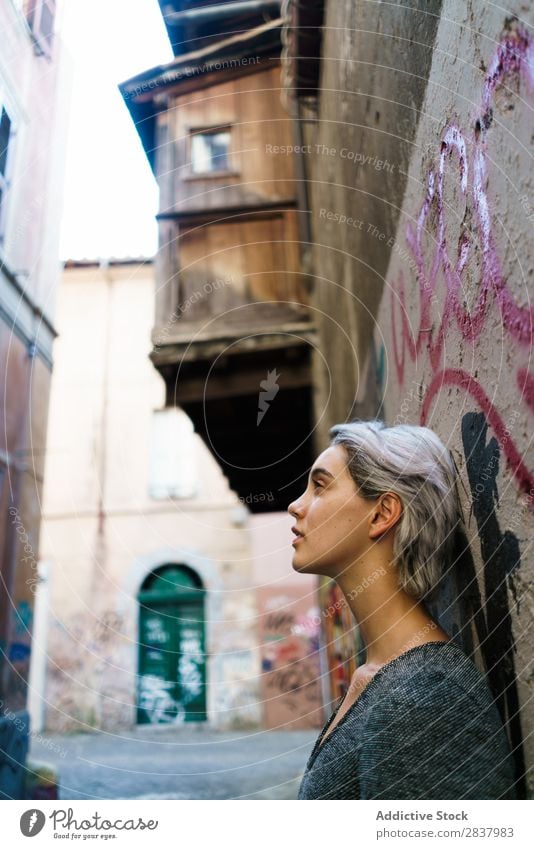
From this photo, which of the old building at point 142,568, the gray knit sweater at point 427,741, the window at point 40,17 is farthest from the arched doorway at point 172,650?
the gray knit sweater at point 427,741

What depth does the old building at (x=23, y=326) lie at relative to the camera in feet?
13.7

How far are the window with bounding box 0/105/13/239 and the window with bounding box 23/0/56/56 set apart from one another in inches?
28.0

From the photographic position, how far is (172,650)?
10.7m

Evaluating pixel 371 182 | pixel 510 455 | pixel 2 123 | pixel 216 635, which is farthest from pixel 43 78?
pixel 216 635

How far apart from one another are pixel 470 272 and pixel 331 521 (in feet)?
1.62

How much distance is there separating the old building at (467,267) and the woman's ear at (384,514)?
136 mm

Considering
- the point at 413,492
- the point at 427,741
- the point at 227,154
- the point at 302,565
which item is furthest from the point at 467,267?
the point at 227,154

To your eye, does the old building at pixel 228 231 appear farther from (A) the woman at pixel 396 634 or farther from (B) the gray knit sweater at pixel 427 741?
(B) the gray knit sweater at pixel 427 741

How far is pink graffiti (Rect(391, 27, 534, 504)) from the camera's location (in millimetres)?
905

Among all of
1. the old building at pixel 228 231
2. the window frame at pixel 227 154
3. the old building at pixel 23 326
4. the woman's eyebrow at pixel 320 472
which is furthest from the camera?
the window frame at pixel 227 154

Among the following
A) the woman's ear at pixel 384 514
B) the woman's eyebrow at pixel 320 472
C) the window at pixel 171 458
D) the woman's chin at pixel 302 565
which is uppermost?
the window at pixel 171 458

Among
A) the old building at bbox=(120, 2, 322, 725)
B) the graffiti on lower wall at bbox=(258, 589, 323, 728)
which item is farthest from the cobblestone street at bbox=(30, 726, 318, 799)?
the old building at bbox=(120, 2, 322, 725)

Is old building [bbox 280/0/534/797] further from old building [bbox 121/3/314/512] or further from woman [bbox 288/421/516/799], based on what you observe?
old building [bbox 121/3/314/512]
